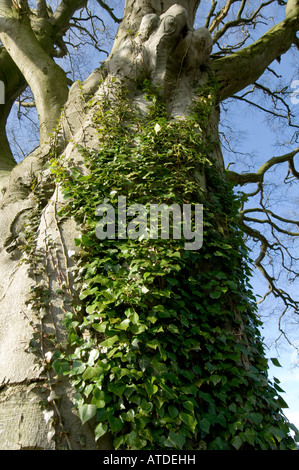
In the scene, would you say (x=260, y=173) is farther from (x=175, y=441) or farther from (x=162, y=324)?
(x=175, y=441)

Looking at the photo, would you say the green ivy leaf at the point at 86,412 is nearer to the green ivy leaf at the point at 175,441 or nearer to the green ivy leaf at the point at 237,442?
the green ivy leaf at the point at 175,441

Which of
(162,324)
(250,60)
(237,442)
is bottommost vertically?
(237,442)

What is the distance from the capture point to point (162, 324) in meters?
1.82

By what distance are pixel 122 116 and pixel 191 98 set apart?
0.81m

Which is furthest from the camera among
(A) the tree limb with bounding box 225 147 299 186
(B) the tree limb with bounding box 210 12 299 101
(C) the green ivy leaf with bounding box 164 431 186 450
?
(A) the tree limb with bounding box 225 147 299 186

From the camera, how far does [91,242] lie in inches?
82.0

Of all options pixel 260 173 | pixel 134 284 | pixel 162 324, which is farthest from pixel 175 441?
pixel 260 173

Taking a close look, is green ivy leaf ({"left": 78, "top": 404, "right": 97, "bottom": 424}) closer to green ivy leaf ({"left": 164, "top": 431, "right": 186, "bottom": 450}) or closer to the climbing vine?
the climbing vine

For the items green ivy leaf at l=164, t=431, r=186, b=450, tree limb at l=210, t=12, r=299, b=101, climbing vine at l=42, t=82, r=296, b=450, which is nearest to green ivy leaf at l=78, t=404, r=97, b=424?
climbing vine at l=42, t=82, r=296, b=450

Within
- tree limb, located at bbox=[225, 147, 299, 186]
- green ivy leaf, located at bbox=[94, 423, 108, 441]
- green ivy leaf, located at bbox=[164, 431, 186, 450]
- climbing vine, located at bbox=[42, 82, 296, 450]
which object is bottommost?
green ivy leaf, located at bbox=[164, 431, 186, 450]

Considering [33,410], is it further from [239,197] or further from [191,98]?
[191,98]

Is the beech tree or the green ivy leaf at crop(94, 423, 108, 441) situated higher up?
the beech tree

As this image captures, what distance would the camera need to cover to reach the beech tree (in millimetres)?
1633

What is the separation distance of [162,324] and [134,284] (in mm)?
277
